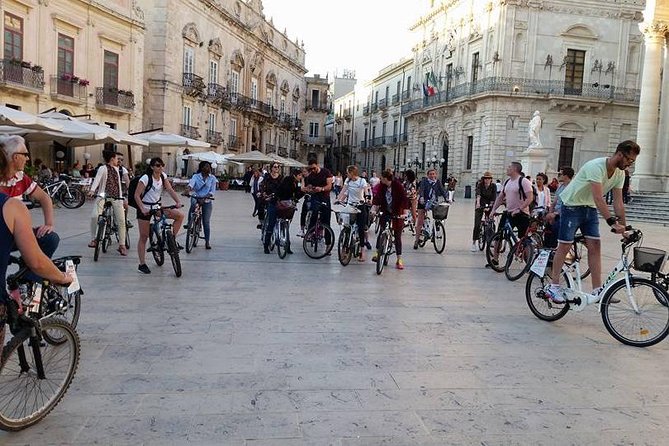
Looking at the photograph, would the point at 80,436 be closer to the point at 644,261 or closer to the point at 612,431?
the point at 612,431

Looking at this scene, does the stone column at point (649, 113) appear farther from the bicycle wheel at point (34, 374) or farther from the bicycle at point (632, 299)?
the bicycle wheel at point (34, 374)

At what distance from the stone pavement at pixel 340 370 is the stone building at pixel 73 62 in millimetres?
18367

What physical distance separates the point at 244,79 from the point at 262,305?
41805 millimetres

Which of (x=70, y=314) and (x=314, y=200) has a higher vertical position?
(x=314, y=200)

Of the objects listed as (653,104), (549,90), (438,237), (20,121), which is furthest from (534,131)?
(20,121)

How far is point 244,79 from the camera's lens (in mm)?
45812

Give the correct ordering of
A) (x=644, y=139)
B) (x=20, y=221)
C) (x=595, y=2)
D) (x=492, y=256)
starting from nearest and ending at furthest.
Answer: (x=20, y=221)
(x=492, y=256)
(x=644, y=139)
(x=595, y=2)

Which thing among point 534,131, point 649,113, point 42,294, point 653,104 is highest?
point 653,104

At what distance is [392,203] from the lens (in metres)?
8.80

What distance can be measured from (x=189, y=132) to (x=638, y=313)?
1358 inches

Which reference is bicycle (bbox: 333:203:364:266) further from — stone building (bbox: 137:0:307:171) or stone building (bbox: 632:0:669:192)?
stone building (bbox: 137:0:307:171)

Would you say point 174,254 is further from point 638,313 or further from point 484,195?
point 484,195

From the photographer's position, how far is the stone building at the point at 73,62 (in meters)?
22.1

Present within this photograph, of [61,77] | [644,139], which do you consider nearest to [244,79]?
[61,77]
